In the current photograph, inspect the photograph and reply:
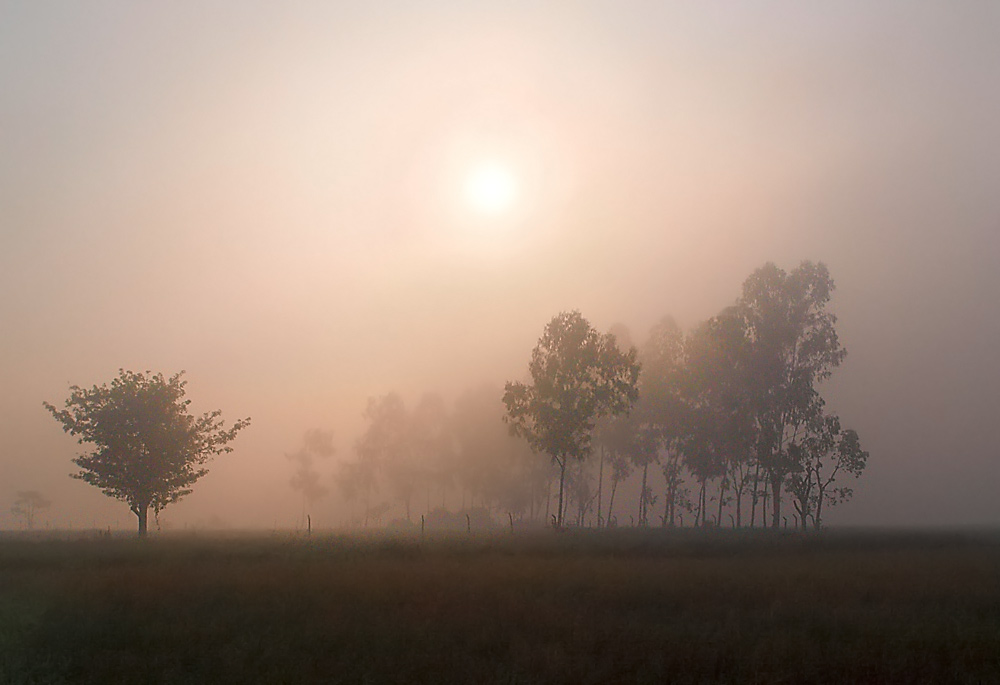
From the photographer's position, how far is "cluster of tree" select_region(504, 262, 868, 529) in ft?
199

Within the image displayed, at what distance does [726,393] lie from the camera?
74000mm

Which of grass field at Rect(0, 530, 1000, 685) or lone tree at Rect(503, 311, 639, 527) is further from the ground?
lone tree at Rect(503, 311, 639, 527)

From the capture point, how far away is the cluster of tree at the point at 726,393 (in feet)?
199

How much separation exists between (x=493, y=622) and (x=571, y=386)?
4197 centimetres

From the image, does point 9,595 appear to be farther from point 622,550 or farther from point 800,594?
point 622,550

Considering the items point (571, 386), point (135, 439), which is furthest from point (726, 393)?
point (135, 439)

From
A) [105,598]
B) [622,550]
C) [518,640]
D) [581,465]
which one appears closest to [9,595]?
[105,598]

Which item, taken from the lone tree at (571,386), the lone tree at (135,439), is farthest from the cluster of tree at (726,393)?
the lone tree at (135,439)

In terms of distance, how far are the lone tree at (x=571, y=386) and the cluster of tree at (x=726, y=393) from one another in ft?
0.28

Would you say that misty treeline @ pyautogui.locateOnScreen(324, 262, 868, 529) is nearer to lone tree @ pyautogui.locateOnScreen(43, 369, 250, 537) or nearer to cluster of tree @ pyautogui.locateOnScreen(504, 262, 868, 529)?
cluster of tree @ pyautogui.locateOnScreen(504, 262, 868, 529)

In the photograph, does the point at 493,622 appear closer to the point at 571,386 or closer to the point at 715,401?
the point at 571,386

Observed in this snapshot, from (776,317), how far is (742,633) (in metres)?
58.3

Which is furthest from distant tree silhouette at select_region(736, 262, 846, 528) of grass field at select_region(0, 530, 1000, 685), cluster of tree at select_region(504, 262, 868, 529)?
grass field at select_region(0, 530, 1000, 685)

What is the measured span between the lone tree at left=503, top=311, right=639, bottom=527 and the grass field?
86.0ft
